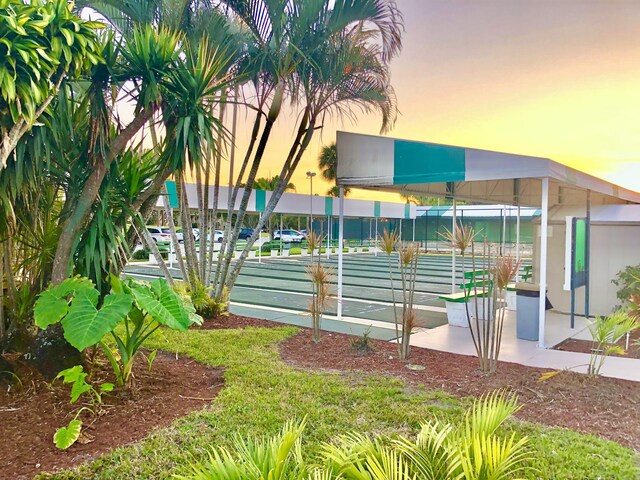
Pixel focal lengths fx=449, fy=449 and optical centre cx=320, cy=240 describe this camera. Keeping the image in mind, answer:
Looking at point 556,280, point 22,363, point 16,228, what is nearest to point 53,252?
point 16,228

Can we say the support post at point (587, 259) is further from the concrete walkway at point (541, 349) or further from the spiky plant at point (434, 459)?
the spiky plant at point (434, 459)

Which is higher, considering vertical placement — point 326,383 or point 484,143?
point 484,143

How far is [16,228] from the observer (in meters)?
4.05

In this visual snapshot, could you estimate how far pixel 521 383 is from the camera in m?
4.45

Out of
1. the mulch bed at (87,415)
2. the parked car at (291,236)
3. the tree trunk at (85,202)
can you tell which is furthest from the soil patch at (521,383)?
the parked car at (291,236)

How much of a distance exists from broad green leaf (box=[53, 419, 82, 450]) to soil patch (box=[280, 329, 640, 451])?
8.41 ft

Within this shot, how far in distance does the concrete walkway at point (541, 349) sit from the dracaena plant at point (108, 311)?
3737mm

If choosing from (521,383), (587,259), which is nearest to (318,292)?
(521,383)

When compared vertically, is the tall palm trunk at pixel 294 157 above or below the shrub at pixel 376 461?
above

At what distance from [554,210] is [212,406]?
795 cm

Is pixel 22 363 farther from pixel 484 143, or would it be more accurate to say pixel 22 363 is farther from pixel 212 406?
pixel 484 143

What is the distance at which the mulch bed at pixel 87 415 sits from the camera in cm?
292

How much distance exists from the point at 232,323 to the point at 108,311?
416 centimetres

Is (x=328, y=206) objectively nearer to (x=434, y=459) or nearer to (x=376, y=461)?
Result: (x=434, y=459)
